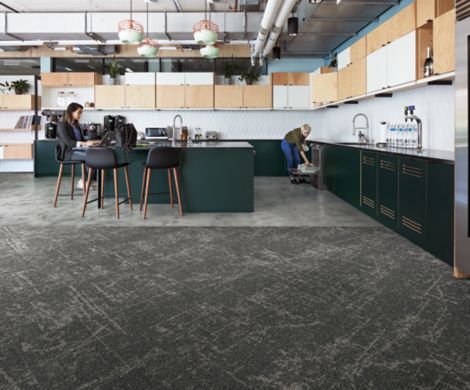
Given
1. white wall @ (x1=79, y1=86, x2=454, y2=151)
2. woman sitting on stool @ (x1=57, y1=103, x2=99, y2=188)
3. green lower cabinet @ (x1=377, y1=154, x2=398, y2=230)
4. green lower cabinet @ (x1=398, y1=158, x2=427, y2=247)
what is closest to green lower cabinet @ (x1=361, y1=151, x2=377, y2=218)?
green lower cabinet @ (x1=377, y1=154, x2=398, y2=230)

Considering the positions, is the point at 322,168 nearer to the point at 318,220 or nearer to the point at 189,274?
the point at 318,220

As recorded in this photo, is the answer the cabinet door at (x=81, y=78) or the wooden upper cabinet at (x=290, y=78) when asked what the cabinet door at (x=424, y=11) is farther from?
the cabinet door at (x=81, y=78)

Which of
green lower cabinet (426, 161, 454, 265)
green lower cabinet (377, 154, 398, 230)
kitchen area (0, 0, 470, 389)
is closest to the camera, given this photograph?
kitchen area (0, 0, 470, 389)

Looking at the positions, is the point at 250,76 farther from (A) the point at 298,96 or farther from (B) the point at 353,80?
(B) the point at 353,80

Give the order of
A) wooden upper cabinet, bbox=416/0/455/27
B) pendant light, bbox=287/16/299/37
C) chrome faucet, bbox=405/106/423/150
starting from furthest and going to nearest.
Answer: pendant light, bbox=287/16/299/37 → chrome faucet, bbox=405/106/423/150 → wooden upper cabinet, bbox=416/0/455/27

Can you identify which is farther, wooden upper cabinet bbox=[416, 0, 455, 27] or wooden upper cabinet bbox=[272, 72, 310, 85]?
wooden upper cabinet bbox=[272, 72, 310, 85]

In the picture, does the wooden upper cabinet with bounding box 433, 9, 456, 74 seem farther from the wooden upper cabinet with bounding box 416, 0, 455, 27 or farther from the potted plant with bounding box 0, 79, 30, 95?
the potted plant with bounding box 0, 79, 30, 95

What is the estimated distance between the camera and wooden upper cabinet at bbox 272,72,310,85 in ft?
37.8

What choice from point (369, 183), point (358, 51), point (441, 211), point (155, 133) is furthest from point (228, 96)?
point (441, 211)

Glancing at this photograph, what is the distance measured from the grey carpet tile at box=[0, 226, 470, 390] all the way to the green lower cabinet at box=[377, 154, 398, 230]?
1.85 ft

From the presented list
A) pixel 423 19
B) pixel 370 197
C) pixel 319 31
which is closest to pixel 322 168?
pixel 319 31

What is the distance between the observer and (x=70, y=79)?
11.8 m

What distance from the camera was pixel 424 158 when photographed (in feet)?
14.0

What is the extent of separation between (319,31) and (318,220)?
3795 millimetres
